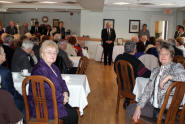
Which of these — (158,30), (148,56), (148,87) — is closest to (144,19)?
(158,30)

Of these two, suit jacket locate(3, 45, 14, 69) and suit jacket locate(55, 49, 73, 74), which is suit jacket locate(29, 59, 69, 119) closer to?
suit jacket locate(55, 49, 73, 74)

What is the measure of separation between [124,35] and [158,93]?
1082 centimetres

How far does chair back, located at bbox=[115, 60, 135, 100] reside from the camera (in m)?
4.06

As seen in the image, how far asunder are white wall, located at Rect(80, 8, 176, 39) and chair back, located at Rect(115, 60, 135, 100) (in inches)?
366

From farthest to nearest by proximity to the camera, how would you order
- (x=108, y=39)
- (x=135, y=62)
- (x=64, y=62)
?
(x=108, y=39) → (x=64, y=62) → (x=135, y=62)

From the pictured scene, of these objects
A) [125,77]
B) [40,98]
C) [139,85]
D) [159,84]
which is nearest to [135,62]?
[125,77]

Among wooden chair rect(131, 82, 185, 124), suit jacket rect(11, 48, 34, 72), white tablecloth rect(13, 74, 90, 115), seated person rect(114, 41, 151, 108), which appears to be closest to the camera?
wooden chair rect(131, 82, 185, 124)

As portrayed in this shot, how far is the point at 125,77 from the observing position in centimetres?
416

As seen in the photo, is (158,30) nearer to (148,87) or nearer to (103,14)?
(103,14)

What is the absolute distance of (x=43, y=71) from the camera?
2875 mm

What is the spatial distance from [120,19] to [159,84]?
1086cm

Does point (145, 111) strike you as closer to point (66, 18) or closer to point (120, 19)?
point (120, 19)

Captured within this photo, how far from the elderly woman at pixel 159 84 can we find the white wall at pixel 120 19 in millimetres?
10445

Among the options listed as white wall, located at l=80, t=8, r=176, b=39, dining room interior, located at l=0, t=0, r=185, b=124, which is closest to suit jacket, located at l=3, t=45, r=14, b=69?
dining room interior, located at l=0, t=0, r=185, b=124
